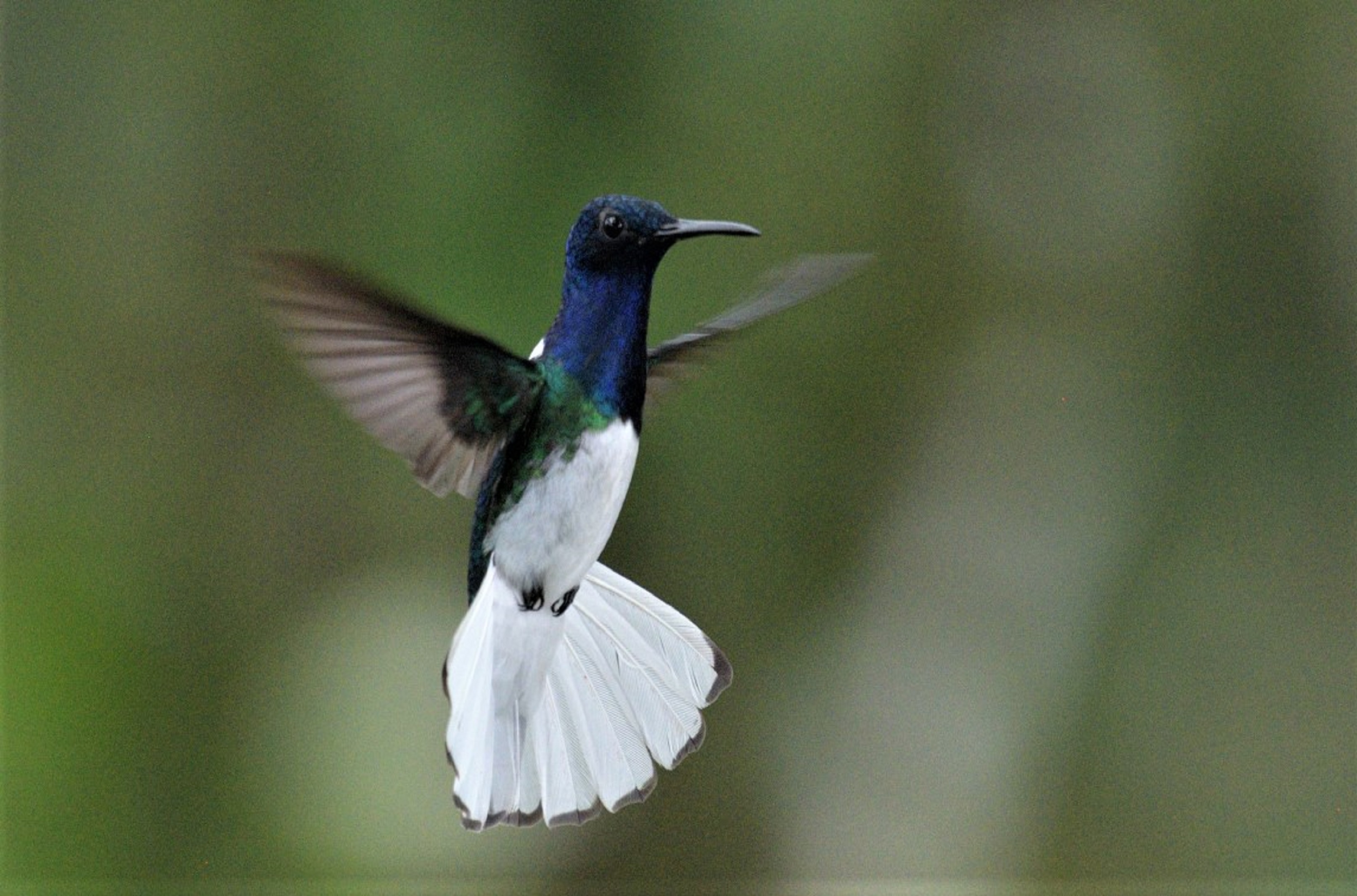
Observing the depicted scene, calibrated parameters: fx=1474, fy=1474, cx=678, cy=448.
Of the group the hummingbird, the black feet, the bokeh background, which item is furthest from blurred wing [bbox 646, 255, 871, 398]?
the bokeh background

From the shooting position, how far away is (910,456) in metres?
2.05

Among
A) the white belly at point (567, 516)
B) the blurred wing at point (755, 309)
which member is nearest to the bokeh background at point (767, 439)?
the blurred wing at point (755, 309)

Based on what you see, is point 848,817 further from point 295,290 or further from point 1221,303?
point 295,290

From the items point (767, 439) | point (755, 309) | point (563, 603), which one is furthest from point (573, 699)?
point (767, 439)

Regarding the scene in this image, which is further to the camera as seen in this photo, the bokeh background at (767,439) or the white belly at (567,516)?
the bokeh background at (767,439)

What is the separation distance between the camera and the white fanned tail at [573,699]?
32.1 inches

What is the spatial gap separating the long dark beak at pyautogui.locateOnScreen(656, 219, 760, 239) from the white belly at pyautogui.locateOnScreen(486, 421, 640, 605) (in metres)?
0.11

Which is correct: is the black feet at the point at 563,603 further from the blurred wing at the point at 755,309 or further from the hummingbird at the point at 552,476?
the blurred wing at the point at 755,309

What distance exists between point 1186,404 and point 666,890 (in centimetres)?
100

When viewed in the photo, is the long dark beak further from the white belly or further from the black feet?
the black feet

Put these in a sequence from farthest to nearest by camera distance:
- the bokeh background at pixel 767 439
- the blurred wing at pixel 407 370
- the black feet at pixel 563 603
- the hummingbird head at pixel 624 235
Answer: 1. the bokeh background at pixel 767 439
2. the black feet at pixel 563 603
3. the hummingbird head at pixel 624 235
4. the blurred wing at pixel 407 370

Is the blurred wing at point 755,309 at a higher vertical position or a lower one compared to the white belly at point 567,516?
higher

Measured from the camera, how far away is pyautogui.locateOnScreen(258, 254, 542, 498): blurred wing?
619 millimetres

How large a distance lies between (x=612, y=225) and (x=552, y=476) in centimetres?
14
